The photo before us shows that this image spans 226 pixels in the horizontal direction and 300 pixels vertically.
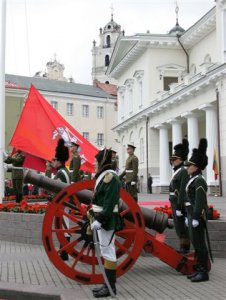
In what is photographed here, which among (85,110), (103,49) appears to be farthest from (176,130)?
(103,49)

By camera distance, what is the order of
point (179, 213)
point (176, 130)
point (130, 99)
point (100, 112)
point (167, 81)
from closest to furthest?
point (179, 213)
point (176, 130)
point (167, 81)
point (130, 99)
point (100, 112)

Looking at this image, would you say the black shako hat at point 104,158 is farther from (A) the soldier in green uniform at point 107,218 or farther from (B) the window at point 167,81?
(B) the window at point 167,81

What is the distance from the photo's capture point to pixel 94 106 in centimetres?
7075

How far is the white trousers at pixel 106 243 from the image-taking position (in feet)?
21.4

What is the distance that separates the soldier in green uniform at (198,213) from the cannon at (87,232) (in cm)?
38

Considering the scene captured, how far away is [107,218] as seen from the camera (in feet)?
21.0

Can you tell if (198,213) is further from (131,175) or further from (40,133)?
(40,133)

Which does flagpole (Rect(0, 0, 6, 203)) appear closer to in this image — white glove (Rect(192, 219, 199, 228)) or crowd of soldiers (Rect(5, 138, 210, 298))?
crowd of soldiers (Rect(5, 138, 210, 298))

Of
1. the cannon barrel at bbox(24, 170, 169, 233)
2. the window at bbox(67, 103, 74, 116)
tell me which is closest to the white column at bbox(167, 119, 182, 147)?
the cannon barrel at bbox(24, 170, 169, 233)

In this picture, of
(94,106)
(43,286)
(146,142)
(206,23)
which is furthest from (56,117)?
(94,106)

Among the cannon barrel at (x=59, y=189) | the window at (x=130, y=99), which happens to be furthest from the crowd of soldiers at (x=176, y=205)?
the window at (x=130, y=99)

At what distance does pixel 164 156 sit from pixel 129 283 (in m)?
32.3

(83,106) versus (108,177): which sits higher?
(83,106)

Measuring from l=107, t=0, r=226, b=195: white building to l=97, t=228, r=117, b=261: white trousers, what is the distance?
71.4ft
